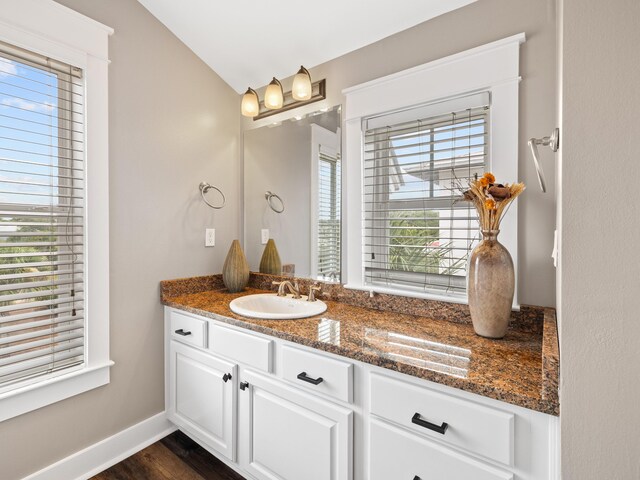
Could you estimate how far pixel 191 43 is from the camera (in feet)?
6.78

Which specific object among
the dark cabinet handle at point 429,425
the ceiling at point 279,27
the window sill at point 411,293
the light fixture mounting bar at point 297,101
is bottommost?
Result: the dark cabinet handle at point 429,425

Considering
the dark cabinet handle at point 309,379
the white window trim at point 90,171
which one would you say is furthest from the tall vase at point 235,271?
the dark cabinet handle at point 309,379

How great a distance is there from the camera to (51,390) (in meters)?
1.55

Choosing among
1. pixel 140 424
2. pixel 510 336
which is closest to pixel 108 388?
pixel 140 424

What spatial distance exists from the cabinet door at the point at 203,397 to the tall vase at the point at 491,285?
3.69ft

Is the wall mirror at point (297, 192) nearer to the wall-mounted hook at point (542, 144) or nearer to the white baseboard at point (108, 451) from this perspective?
the wall-mounted hook at point (542, 144)

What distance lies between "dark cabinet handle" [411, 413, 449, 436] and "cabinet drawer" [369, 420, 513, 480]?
67 mm

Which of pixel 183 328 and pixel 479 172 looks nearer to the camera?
pixel 479 172

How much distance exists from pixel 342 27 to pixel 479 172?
1.03 metres

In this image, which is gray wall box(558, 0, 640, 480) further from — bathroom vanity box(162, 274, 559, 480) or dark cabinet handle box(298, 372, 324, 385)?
dark cabinet handle box(298, 372, 324, 385)

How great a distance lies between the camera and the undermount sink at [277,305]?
1657 mm

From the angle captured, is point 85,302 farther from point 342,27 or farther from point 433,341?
point 342,27

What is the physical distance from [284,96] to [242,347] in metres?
1.55

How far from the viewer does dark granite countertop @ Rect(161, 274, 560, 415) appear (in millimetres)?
890
